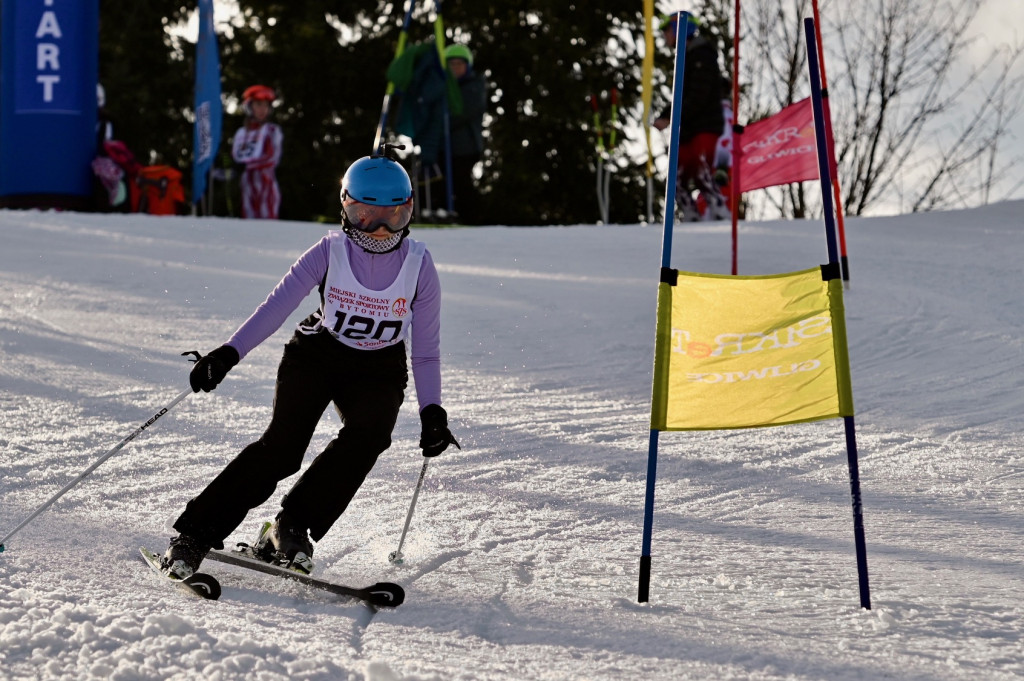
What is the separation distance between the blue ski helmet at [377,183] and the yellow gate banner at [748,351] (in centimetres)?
81

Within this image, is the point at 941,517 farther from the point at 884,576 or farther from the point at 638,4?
the point at 638,4

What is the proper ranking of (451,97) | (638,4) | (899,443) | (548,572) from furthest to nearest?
(638,4) < (451,97) < (899,443) < (548,572)

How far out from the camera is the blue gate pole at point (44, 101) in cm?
1371

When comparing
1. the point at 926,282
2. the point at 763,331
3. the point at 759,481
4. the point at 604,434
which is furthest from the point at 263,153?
the point at 763,331

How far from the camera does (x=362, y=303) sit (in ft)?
12.0

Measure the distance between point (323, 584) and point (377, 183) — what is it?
1.13 meters

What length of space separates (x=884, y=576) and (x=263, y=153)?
11065 millimetres

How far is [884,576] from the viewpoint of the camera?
3572 mm

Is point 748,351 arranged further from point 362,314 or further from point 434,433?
point 362,314

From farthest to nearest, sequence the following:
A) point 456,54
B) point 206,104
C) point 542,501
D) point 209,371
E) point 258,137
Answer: point 206,104 < point 258,137 < point 456,54 < point 542,501 < point 209,371

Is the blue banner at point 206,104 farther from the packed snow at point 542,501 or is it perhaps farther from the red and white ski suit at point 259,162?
the packed snow at point 542,501

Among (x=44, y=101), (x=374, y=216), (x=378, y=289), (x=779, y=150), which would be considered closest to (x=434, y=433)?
(x=378, y=289)

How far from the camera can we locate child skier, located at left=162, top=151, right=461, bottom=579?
361 centimetres

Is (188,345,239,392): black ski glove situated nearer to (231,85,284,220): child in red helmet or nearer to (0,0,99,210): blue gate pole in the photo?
(231,85,284,220): child in red helmet
